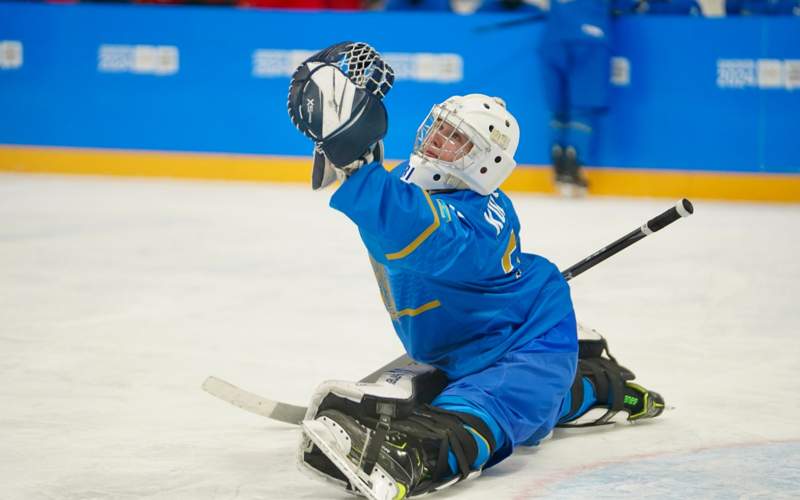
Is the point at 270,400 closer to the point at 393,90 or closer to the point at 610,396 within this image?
the point at 610,396

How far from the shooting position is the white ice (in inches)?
118

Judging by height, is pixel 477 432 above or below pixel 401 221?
below

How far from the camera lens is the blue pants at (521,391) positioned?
299cm

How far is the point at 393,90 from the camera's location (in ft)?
30.1

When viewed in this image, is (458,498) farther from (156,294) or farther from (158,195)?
(158,195)

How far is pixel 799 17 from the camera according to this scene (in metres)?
8.49

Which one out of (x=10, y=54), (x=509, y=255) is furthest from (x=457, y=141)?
(x=10, y=54)

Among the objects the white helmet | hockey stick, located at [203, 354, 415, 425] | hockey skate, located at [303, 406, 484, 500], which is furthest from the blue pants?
the white helmet

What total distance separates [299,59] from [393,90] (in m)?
0.75

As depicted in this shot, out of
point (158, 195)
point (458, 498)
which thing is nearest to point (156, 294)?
point (458, 498)

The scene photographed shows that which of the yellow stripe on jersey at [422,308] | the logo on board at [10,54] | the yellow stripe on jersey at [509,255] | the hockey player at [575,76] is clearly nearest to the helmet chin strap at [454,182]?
the yellow stripe on jersey at [509,255]

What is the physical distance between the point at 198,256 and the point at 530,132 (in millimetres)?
3411

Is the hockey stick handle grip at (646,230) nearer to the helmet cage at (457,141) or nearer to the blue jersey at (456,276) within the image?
the blue jersey at (456,276)

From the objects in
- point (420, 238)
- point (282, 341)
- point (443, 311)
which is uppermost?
point (420, 238)
